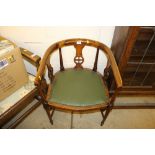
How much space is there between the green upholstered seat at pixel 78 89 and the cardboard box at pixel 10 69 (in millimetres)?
322

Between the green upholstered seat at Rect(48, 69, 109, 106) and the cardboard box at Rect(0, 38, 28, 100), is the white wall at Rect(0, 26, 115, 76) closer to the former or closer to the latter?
the cardboard box at Rect(0, 38, 28, 100)

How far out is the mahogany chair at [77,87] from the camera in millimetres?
1404

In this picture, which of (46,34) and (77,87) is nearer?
(77,87)

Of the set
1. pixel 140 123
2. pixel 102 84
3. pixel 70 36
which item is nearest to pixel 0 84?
pixel 70 36

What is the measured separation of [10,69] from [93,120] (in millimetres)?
1018

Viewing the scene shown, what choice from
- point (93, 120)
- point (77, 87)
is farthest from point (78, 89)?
point (93, 120)

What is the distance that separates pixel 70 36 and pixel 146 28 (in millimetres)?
669

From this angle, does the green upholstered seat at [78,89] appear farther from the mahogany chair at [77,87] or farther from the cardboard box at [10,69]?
the cardboard box at [10,69]

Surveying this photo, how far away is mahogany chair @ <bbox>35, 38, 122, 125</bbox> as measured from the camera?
4.61 ft

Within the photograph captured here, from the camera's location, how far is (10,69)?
4.67ft

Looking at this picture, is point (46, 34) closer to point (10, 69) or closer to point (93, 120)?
Answer: point (10, 69)

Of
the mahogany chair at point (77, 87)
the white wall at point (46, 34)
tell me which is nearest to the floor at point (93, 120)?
the mahogany chair at point (77, 87)

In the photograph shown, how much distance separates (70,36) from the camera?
163 centimetres
